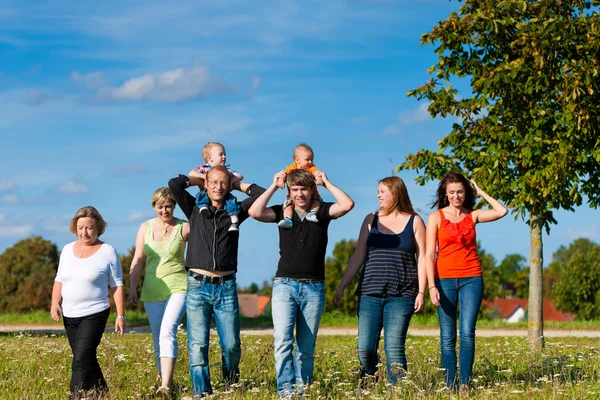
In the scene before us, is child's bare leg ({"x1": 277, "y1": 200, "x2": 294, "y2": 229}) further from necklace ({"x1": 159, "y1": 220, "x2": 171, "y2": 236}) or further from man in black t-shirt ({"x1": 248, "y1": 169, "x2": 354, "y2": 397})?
necklace ({"x1": 159, "y1": 220, "x2": 171, "y2": 236})

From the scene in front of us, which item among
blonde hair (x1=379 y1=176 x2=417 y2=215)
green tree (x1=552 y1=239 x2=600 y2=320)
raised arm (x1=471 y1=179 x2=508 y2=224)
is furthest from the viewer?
green tree (x1=552 y1=239 x2=600 y2=320)

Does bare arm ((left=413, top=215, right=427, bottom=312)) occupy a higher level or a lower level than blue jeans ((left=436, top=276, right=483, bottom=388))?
higher

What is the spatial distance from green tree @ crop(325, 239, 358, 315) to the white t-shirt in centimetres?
3732

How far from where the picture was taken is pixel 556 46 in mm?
12266

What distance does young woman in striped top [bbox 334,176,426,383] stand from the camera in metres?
7.09

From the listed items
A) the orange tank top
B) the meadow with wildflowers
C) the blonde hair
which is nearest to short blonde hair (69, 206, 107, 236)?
the meadow with wildflowers

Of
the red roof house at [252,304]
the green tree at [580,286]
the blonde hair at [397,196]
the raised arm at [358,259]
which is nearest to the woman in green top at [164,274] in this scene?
the raised arm at [358,259]

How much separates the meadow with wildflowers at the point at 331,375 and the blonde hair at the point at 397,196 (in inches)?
60.2

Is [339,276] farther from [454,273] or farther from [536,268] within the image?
[454,273]

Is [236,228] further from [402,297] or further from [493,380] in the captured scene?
[493,380]

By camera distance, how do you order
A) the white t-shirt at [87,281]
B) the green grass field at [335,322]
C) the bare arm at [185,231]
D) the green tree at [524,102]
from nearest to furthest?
the white t-shirt at [87,281] → the bare arm at [185,231] → the green tree at [524,102] → the green grass field at [335,322]

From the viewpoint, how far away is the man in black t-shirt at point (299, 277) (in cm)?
677

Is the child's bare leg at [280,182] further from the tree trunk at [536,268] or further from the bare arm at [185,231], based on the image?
the tree trunk at [536,268]

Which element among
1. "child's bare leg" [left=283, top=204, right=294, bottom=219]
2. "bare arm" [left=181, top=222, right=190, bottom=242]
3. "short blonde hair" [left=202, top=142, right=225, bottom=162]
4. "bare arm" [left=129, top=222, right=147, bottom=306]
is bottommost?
"bare arm" [left=129, top=222, right=147, bottom=306]
